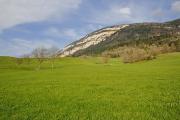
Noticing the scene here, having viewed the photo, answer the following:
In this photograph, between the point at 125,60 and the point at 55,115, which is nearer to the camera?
the point at 55,115

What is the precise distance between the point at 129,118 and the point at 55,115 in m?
4.63

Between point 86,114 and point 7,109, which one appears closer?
point 86,114

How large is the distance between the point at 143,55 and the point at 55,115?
137 m

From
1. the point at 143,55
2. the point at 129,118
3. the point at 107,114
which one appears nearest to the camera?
the point at 129,118

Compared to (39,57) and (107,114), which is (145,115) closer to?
(107,114)

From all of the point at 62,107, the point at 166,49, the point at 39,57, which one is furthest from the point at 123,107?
the point at 166,49

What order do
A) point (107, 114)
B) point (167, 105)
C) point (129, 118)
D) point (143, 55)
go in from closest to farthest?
point (129, 118)
point (107, 114)
point (167, 105)
point (143, 55)

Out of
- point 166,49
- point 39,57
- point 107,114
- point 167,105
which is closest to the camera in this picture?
point 107,114

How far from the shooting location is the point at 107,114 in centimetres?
1627

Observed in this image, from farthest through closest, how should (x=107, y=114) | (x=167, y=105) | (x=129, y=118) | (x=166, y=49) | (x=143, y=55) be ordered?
(x=166, y=49), (x=143, y=55), (x=167, y=105), (x=107, y=114), (x=129, y=118)

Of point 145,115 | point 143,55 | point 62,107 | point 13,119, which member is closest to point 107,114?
point 145,115

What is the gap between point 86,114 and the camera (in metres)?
16.5

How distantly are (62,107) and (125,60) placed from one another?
453 feet

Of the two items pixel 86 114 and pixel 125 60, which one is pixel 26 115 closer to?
pixel 86 114
